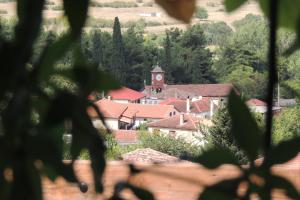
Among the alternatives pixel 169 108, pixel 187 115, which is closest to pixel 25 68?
pixel 187 115

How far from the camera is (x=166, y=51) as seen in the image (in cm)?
100

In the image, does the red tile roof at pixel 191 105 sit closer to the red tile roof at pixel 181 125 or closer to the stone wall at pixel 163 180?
the red tile roof at pixel 181 125

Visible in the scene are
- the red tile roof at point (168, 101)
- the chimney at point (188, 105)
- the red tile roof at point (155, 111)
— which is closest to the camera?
the red tile roof at point (155, 111)

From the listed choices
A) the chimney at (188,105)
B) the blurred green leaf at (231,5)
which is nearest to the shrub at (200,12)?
the blurred green leaf at (231,5)

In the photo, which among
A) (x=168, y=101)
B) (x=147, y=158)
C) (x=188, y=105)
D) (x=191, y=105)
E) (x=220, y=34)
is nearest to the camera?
(x=220, y=34)

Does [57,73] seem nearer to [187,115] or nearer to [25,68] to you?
[25,68]

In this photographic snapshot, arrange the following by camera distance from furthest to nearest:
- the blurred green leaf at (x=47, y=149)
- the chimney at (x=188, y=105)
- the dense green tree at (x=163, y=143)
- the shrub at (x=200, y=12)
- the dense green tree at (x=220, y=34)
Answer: the dense green tree at (x=163, y=143) < the chimney at (x=188, y=105) < the dense green tree at (x=220, y=34) < the shrub at (x=200, y=12) < the blurred green leaf at (x=47, y=149)

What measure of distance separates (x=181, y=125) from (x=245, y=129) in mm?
9089

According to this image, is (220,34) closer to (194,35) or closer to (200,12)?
(194,35)

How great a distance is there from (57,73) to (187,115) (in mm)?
9407

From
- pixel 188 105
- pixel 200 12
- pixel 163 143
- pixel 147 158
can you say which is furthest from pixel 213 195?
pixel 163 143

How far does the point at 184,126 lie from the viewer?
9.50 meters

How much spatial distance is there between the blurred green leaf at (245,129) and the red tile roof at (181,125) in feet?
28.3

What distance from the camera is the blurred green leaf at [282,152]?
0.36 ft
